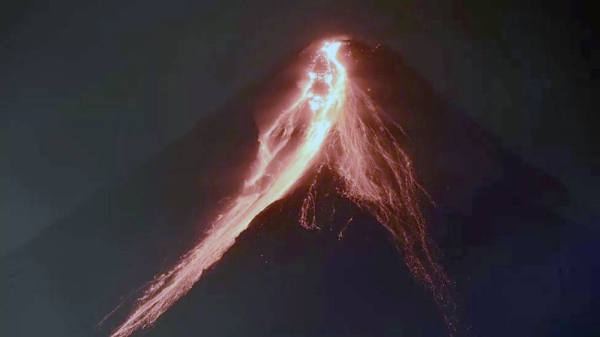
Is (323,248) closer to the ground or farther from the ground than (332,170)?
closer to the ground

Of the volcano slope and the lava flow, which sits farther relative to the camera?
the lava flow

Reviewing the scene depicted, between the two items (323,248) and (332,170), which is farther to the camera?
(332,170)

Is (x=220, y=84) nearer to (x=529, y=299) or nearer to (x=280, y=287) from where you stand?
(x=280, y=287)

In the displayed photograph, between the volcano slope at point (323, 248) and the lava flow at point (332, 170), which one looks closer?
the volcano slope at point (323, 248)

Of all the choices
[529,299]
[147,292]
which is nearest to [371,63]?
[529,299]
